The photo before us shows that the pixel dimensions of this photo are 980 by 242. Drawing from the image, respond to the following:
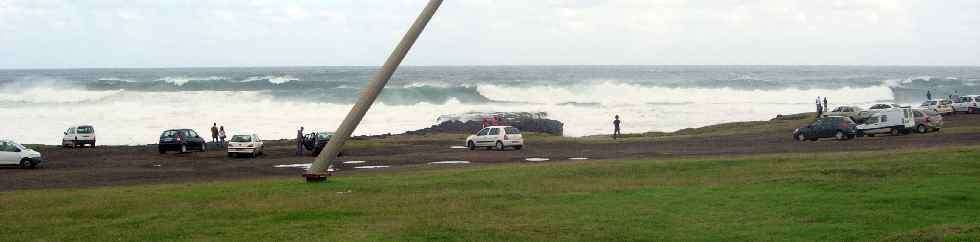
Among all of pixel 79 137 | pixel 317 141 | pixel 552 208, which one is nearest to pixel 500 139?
pixel 317 141

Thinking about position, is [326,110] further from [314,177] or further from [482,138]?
[314,177]

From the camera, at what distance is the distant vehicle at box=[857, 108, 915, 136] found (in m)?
51.0

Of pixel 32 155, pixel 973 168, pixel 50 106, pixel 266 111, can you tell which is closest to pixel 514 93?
pixel 266 111

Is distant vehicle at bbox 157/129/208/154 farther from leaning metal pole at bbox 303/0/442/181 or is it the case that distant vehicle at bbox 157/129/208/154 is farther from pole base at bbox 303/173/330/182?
leaning metal pole at bbox 303/0/442/181

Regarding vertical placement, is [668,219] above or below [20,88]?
below

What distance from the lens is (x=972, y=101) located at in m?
68.6

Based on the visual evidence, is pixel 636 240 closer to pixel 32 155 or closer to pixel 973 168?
pixel 973 168

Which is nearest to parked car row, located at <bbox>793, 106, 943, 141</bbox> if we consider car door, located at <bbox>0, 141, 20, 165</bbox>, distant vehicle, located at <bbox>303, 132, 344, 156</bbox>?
distant vehicle, located at <bbox>303, 132, 344, 156</bbox>

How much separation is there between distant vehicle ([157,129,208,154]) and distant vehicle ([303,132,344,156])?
5619 mm

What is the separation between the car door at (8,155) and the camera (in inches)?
1598

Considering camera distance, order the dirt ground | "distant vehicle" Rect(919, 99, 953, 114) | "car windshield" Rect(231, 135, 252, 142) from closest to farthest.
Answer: the dirt ground < "car windshield" Rect(231, 135, 252, 142) < "distant vehicle" Rect(919, 99, 953, 114)

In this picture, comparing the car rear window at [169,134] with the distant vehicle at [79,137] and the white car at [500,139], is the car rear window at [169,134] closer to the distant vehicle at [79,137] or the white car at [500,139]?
the distant vehicle at [79,137]

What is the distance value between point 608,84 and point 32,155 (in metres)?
126

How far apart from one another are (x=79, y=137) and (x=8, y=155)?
1664cm
